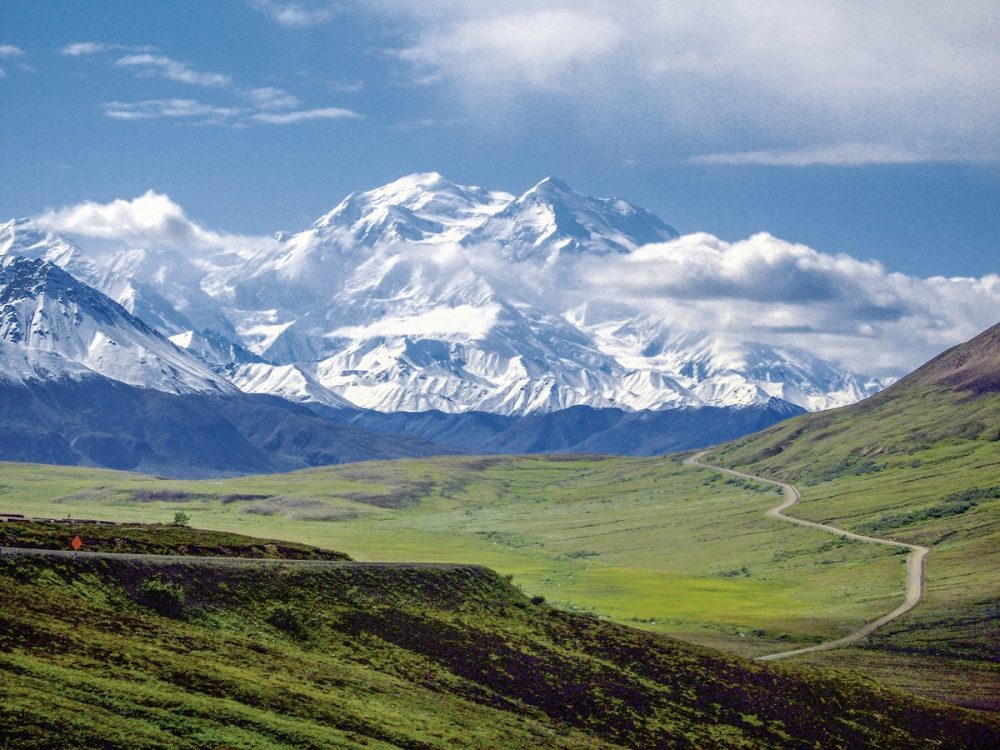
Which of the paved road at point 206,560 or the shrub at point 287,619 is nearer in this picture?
the paved road at point 206,560

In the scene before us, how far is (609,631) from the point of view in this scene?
4776 inches

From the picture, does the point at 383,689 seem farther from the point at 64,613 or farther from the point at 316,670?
the point at 64,613

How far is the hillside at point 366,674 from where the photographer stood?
2530 inches

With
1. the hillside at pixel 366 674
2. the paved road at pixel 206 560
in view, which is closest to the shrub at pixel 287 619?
the hillside at pixel 366 674

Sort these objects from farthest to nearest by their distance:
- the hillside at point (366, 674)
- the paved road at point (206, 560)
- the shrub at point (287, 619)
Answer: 1. the shrub at point (287, 619)
2. the paved road at point (206, 560)
3. the hillside at point (366, 674)

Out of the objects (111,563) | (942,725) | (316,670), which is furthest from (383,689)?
(942,725)

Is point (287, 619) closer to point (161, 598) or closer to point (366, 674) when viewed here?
point (366, 674)

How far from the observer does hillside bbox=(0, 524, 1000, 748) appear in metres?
64.2

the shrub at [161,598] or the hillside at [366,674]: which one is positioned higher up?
the shrub at [161,598]

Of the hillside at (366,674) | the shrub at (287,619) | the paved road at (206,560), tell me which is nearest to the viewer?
the hillside at (366,674)

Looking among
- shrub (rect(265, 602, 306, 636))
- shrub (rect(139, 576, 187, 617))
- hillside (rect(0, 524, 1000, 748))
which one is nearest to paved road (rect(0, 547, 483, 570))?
hillside (rect(0, 524, 1000, 748))

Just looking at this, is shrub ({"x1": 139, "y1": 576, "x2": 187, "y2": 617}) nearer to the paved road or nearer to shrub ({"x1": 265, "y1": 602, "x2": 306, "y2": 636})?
the paved road

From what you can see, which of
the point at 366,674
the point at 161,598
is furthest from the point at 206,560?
the point at 366,674

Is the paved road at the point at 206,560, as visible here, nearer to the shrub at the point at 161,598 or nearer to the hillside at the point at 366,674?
the hillside at the point at 366,674
